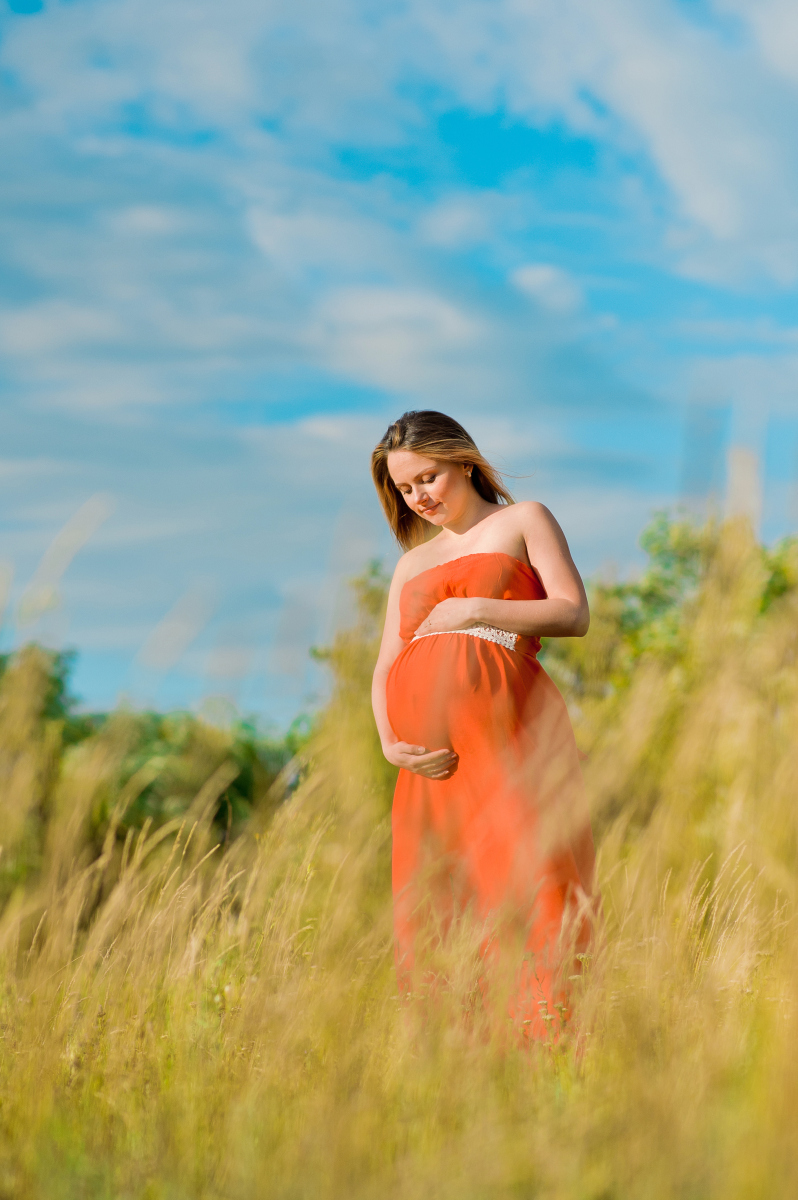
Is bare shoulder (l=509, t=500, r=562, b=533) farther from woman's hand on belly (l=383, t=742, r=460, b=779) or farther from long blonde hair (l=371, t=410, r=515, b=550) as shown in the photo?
woman's hand on belly (l=383, t=742, r=460, b=779)

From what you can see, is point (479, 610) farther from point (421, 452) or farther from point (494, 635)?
point (421, 452)

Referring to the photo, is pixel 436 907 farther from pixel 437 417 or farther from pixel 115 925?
pixel 437 417

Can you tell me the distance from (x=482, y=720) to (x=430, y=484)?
0.77 metres

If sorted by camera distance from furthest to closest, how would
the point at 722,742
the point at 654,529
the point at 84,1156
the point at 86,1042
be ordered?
1. the point at 654,529
2. the point at 86,1042
3. the point at 722,742
4. the point at 84,1156

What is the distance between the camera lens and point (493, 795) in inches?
111

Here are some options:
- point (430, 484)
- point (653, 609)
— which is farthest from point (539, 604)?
point (653, 609)

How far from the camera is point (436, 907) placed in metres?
2.80

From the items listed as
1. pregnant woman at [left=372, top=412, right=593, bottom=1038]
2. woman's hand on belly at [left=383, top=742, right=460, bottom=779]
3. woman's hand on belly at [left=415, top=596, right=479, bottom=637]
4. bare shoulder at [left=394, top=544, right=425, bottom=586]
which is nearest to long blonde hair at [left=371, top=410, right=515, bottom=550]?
pregnant woman at [left=372, top=412, right=593, bottom=1038]

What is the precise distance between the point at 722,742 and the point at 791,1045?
61cm

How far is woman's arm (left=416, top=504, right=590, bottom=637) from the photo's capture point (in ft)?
9.48

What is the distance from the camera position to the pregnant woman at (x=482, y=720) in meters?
2.59

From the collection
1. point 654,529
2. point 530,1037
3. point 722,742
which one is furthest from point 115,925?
point 654,529

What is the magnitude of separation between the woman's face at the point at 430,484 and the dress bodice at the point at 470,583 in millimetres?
170

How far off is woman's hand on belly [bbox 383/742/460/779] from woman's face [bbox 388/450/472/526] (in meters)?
0.74
